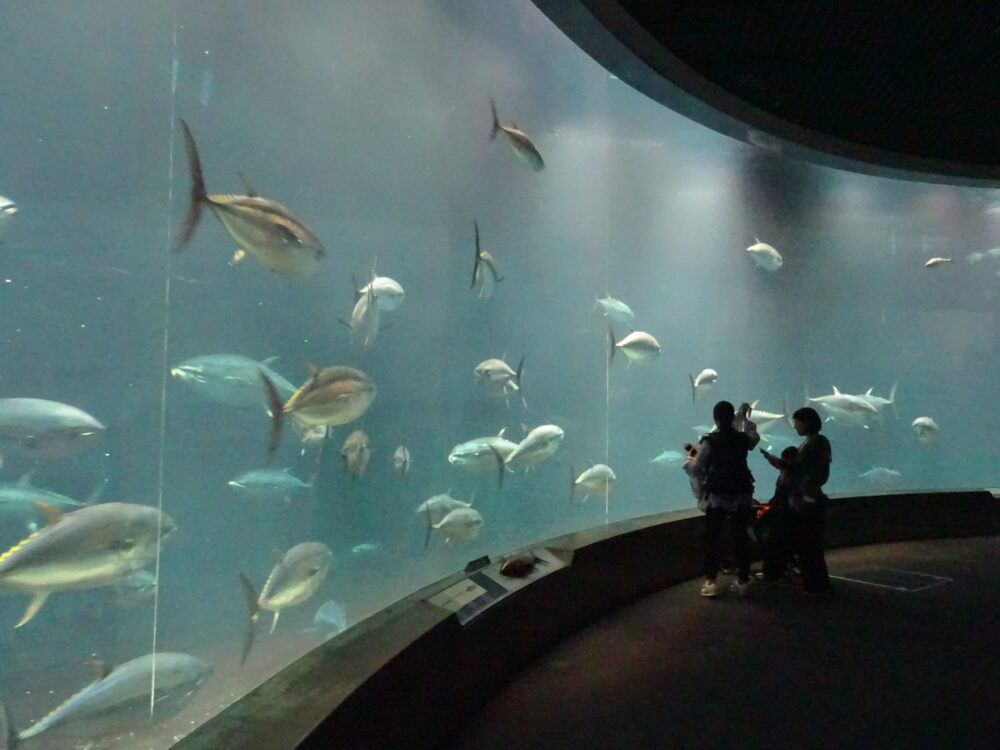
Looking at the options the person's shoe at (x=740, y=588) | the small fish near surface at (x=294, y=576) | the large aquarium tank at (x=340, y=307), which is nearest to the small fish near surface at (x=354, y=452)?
the large aquarium tank at (x=340, y=307)

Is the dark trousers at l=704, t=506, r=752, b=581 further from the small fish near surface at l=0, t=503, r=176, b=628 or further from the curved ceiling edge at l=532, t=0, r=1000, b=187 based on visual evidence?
the curved ceiling edge at l=532, t=0, r=1000, b=187

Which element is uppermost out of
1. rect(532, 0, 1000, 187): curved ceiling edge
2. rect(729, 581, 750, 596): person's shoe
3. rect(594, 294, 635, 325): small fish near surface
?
rect(532, 0, 1000, 187): curved ceiling edge

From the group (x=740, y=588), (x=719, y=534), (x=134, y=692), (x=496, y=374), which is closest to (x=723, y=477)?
(x=719, y=534)

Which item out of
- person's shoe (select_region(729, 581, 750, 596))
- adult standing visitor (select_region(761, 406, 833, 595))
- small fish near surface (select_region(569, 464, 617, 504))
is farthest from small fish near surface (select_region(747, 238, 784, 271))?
person's shoe (select_region(729, 581, 750, 596))

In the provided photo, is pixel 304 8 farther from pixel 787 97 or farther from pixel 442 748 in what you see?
pixel 442 748

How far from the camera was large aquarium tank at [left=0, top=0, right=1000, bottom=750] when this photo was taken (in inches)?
125

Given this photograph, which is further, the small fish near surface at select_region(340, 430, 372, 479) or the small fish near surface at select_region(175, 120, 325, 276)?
the small fish near surface at select_region(340, 430, 372, 479)

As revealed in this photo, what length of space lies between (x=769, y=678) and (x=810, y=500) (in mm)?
1610

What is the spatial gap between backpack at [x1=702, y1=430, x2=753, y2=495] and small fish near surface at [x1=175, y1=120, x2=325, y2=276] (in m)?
2.73

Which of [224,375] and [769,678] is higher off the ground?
[224,375]

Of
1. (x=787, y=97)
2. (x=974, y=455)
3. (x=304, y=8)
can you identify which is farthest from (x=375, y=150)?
Answer: (x=974, y=455)

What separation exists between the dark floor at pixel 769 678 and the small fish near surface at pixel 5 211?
8.64ft

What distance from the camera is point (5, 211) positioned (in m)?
2.21

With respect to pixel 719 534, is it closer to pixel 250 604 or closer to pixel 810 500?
pixel 810 500
